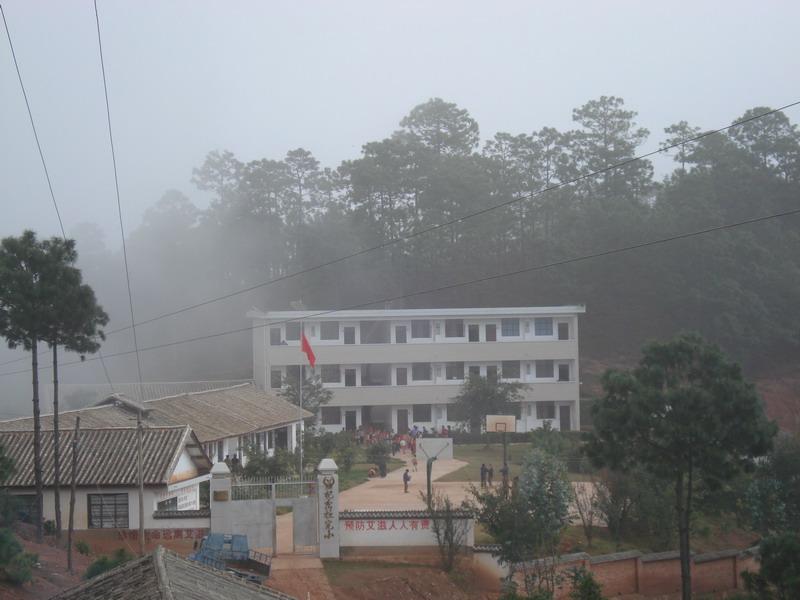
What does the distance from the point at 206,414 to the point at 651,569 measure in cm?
1731

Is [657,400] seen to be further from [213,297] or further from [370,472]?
[213,297]

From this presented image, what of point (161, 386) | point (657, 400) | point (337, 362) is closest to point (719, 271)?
point (337, 362)

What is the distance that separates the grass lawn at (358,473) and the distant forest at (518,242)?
800 inches

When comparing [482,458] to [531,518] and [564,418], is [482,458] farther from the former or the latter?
[531,518]

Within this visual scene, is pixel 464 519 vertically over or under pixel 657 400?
under

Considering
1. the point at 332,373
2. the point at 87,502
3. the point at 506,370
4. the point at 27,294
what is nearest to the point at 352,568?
the point at 87,502

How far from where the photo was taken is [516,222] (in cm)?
6606

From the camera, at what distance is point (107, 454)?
2391cm

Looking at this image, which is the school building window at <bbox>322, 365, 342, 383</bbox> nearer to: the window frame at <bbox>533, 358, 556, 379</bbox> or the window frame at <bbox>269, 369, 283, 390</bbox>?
the window frame at <bbox>269, 369, 283, 390</bbox>

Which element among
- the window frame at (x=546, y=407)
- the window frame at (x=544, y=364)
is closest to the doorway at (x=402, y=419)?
the window frame at (x=546, y=407)

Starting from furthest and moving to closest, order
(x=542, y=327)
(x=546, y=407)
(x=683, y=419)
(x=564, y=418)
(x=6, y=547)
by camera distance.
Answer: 1. (x=564, y=418)
2. (x=546, y=407)
3. (x=542, y=327)
4. (x=683, y=419)
5. (x=6, y=547)

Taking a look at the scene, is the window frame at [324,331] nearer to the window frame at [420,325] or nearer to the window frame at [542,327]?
the window frame at [420,325]

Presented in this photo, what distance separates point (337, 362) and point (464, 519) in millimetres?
29184

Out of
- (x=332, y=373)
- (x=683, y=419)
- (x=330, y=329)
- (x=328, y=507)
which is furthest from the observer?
(x=330, y=329)
